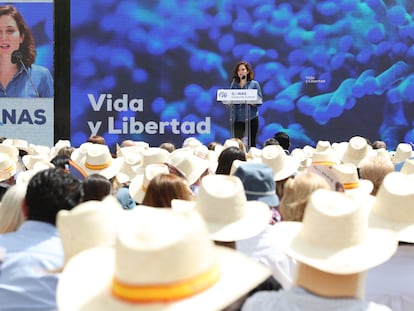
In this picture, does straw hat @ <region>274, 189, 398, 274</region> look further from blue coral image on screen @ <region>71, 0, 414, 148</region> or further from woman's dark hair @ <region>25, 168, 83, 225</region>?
blue coral image on screen @ <region>71, 0, 414, 148</region>

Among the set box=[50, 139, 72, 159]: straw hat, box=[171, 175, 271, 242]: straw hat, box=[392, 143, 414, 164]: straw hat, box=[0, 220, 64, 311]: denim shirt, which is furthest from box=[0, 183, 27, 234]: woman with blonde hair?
box=[392, 143, 414, 164]: straw hat

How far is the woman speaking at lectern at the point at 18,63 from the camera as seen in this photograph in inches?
411

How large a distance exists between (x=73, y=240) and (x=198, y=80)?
28.8 feet

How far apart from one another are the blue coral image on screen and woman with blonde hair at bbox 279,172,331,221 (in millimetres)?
7913

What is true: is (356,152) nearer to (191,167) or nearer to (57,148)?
(191,167)

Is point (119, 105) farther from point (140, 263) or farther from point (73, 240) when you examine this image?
point (140, 263)

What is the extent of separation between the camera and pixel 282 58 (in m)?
10.6

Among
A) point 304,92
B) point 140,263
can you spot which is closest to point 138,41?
point 304,92

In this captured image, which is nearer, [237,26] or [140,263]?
[140,263]

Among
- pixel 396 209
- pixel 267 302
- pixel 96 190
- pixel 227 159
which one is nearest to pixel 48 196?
pixel 96 190

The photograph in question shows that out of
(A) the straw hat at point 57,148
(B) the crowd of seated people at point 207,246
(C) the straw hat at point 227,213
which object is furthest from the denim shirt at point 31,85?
(C) the straw hat at point 227,213

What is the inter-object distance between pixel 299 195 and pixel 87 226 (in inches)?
41.1

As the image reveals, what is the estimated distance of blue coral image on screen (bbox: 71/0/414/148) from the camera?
416 inches

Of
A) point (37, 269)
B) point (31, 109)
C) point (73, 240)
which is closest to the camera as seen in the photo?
point (73, 240)
